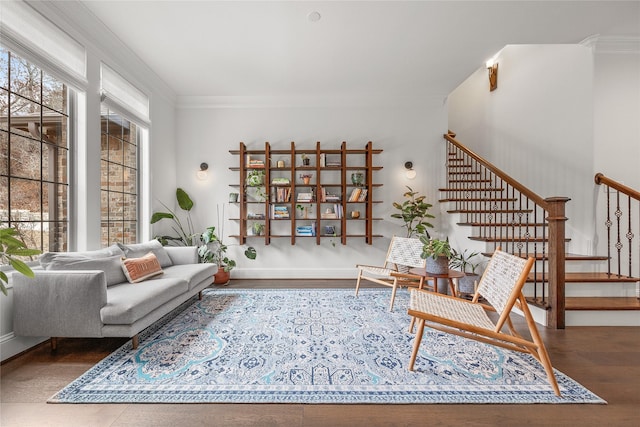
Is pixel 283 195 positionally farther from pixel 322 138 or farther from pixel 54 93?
pixel 54 93

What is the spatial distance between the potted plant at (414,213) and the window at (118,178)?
3.75 meters

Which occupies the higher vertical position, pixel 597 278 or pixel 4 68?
pixel 4 68

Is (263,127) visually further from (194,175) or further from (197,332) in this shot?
(197,332)

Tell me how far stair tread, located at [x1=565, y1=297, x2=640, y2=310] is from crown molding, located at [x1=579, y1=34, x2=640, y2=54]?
116 inches

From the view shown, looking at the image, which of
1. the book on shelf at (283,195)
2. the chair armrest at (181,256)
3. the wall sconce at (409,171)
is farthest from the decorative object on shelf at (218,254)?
the wall sconce at (409,171)

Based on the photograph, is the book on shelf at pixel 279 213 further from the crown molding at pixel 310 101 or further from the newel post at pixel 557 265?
the newel post at pixel 557 265

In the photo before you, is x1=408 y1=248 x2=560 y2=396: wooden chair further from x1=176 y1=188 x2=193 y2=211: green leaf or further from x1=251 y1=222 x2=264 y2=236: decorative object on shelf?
x1=176 y1=188 x2=193 y2=211: green leaf

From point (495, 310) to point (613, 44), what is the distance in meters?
3.93

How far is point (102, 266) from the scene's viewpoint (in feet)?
8.49

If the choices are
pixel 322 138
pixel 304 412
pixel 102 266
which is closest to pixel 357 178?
pixel 322 138

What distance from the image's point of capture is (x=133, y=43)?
3328 millimetres

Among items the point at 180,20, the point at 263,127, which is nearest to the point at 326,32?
the point at 180,20

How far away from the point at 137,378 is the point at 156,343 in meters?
0.52

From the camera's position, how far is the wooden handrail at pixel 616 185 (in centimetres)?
297
